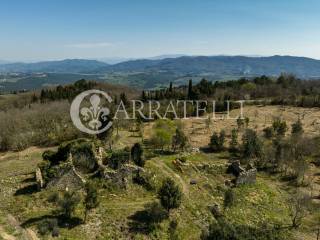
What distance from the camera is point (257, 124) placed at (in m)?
73.2

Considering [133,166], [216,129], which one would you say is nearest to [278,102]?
[216,129]

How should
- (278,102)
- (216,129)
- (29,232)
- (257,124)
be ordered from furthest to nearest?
(278,102)
(257,124)
(216,129)
(29,232)

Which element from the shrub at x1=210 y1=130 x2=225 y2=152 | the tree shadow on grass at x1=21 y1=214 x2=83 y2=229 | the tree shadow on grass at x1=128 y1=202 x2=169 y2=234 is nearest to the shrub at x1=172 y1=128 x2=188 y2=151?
the shrub at x1=210 y1=130 x2=225 y2=152

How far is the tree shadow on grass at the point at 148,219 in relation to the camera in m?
32.7

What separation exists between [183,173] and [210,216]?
27.8 ft

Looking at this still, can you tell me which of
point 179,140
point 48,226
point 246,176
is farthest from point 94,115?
point 48,226

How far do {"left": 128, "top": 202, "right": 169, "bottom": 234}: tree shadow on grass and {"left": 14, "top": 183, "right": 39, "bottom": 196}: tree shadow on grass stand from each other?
10.7 metres

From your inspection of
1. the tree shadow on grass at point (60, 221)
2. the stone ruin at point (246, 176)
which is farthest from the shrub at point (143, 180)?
the stone ruin at point (246, 176)

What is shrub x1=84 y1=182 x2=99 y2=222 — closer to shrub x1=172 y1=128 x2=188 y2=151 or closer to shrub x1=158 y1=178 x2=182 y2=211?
shrub x1=158 y1=178 x2=182 y2=211

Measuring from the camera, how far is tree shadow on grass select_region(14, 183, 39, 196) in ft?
121

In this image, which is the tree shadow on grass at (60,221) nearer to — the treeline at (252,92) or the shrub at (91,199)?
the shrub at (91,199)

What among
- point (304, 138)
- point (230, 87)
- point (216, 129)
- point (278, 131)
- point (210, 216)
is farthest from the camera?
point (230, 87)

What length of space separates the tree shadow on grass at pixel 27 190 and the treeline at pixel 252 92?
217ft

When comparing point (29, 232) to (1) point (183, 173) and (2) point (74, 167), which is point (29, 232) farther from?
(1) point (183, 173)
